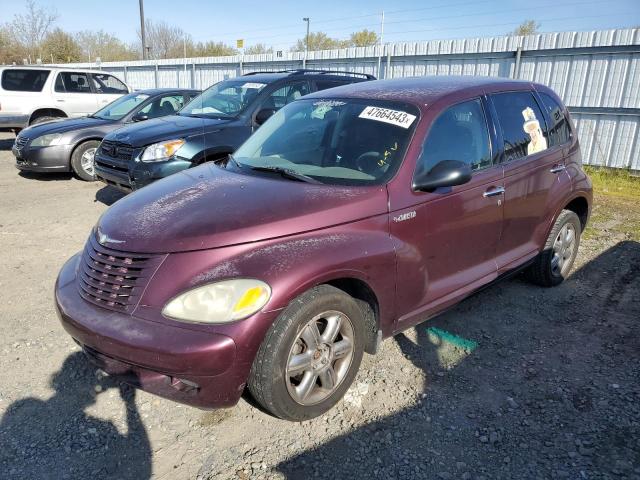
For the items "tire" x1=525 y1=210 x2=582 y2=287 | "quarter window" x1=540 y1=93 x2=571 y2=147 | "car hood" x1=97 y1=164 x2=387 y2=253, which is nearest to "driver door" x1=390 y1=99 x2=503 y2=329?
"car hood" x1=97 y1=164 x2=387 y2=253

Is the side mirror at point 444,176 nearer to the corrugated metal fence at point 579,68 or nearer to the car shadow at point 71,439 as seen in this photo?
the car shadow at point 71,439

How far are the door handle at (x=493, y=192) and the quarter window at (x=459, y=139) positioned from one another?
7.3 inches

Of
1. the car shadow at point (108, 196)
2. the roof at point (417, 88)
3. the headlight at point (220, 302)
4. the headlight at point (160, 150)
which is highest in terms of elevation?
the roof at point (417, 88)

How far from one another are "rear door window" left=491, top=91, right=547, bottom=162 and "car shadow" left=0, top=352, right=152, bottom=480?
3187mm

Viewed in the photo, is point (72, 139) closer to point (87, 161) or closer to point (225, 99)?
point (87, 161)

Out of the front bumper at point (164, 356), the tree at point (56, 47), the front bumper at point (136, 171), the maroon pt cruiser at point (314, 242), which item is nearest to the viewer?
the front bumper at point (164, 356)

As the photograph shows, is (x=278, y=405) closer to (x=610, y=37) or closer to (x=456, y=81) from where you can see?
(x=456, y=81)

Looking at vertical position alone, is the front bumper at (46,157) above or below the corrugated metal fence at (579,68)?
below

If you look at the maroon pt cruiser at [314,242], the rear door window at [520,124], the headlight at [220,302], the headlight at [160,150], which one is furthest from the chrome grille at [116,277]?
the headlight at [160,150]

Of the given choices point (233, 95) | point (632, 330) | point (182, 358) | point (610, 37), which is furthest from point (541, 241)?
point (610, 37)

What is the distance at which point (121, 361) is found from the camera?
2.39 m

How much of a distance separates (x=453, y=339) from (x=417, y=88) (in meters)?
1.89

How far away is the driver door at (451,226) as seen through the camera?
3.01 meters

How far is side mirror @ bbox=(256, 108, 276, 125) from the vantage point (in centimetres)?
606
